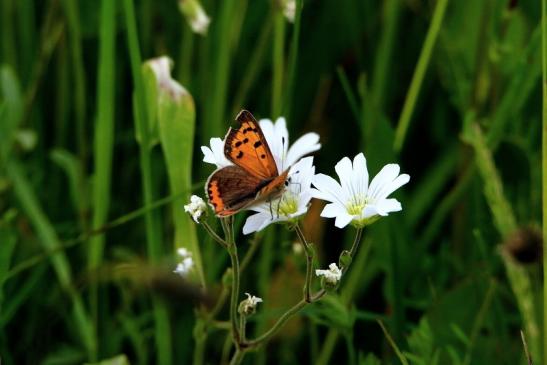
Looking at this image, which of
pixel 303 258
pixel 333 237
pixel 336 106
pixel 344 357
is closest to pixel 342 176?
pixel 303 258

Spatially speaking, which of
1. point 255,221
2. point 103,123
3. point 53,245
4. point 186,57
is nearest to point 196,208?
point 255,221

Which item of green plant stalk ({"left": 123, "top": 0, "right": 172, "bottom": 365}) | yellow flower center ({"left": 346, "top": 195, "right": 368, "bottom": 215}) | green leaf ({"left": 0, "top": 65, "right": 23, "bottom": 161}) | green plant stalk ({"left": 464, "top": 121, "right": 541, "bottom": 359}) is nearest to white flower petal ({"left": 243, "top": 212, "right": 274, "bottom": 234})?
yellow flower center ({"left": 346, "top": 195, "right": 368, "bottom": 215})

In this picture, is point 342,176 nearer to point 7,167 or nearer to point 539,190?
point 539,190

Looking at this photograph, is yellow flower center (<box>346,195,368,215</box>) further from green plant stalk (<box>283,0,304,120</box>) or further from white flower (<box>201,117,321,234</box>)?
green plant stalk (<box>283,0,304,120</box>)

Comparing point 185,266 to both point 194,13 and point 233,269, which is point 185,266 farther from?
point 194,13

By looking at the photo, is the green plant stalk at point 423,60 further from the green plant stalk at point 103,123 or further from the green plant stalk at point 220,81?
the green plant stalk at point 103,123
